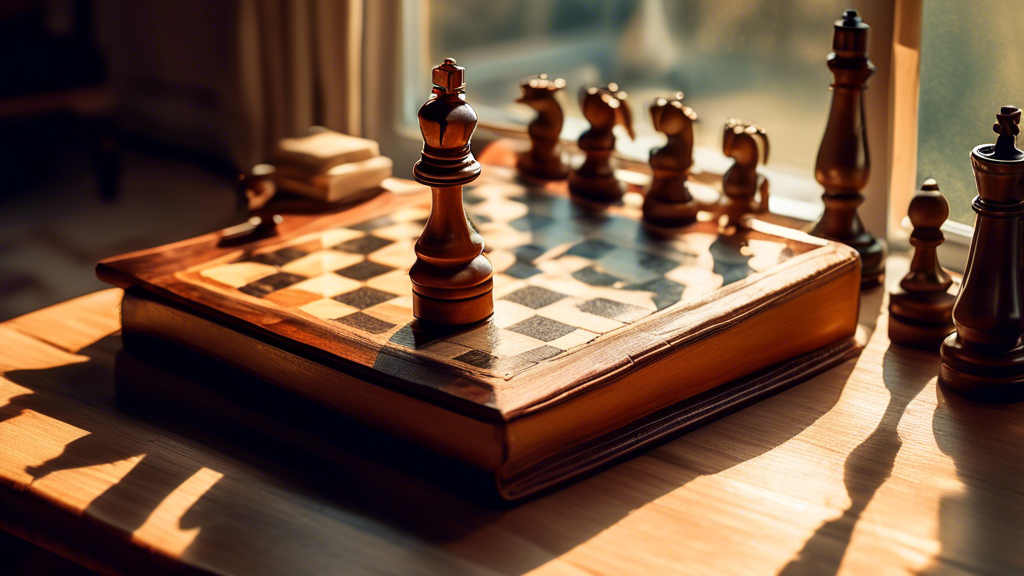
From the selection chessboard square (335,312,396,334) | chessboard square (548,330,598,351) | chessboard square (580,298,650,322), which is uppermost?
chessboard square (580,298,650,322)

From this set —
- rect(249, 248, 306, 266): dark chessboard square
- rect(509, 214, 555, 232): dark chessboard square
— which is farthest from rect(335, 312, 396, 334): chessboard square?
rect(509, 214, 555, 232): dark chessboard square

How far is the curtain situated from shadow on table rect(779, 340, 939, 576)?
1.08 metres

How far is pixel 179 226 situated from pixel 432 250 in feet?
2.47

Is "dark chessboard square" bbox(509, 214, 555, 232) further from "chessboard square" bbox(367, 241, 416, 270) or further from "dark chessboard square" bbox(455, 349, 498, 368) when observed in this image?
"dark chessboard square" bbox(455, 349, 498, 368)

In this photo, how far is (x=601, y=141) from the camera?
1.39 metres

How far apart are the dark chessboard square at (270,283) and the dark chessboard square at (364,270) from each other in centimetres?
5

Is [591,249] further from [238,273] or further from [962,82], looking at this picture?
[962,82]

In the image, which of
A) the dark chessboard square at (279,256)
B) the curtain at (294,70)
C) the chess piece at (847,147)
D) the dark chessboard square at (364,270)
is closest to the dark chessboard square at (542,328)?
the dark chessboard square at (364,270)

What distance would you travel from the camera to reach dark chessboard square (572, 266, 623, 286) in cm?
110

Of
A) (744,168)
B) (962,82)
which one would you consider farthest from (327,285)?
(962,82)

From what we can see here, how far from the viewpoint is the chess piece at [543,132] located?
1.44 m

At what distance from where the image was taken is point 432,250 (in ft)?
3.14

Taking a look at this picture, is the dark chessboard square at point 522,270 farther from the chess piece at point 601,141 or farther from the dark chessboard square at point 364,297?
the chess piece at point 601,141

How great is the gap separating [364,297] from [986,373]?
0.66m
